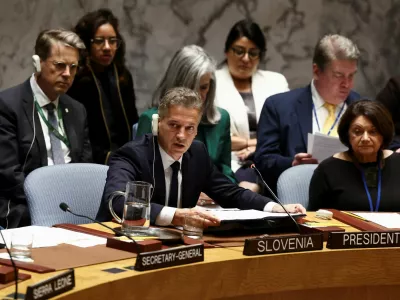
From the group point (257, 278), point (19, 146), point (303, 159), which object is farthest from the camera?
point (303, 159)

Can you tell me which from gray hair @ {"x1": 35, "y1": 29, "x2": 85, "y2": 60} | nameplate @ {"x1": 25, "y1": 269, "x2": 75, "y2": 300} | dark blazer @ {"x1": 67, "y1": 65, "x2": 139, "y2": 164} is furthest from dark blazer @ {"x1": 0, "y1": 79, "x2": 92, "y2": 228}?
nameplate @ {"x1": 25, "y1": 269, "x2": 75, "y2": 300}

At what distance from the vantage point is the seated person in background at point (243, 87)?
18.0 feet

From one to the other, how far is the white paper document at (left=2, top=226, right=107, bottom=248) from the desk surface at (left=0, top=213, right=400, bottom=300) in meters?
0.20

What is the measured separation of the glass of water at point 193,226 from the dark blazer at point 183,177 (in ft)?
1.12

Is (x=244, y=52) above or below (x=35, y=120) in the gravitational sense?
above

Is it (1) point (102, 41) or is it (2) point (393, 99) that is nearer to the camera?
(1) point (102, 41)

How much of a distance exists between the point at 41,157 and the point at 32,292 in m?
2.55

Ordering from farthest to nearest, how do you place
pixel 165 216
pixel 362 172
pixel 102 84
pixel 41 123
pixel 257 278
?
pixel 102 84 → pixel 41 123 → pixel 362 172 → pixel 165 216 → pixel 257 278

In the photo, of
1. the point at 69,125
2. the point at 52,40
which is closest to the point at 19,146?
the point at 69,125

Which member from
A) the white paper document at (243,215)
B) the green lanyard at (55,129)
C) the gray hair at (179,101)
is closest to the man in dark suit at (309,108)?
the green lanyard at (55,129)

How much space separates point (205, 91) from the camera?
4.85 meters

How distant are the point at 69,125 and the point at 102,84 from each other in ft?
2.17

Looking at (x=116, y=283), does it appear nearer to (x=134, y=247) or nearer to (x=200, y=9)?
(x=134, y=247)

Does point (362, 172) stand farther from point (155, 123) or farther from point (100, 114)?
point (100, 114)
